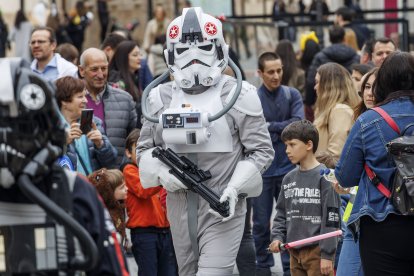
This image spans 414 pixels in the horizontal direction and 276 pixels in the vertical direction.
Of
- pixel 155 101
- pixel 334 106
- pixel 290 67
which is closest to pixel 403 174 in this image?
pixel 155 101

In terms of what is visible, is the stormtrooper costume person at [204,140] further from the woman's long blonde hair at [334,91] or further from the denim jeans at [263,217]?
the denim jeans at [263,217]

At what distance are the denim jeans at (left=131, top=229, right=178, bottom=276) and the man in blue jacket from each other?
152 centimetres

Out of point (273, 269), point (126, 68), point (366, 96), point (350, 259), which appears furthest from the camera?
point (126, 68)

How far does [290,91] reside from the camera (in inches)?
437

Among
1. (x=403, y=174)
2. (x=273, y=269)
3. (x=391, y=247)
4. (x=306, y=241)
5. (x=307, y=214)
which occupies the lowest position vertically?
(x=273, y=269)

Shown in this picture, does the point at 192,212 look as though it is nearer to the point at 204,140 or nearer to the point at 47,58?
the point at 204,140

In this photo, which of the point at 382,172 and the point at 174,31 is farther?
the point at 174,31

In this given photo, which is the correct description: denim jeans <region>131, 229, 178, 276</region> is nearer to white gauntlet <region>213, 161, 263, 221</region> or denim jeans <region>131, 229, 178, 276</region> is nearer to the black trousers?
white gauntlet <region>213, 161, 263, 221</region>

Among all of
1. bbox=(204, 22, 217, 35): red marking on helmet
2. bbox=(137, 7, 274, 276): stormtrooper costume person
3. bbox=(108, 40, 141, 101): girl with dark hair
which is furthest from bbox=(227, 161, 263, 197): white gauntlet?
bbox=(108, 40, 141, 101): girl with dark hair

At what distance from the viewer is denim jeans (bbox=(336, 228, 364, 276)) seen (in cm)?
736

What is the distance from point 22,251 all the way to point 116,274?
1.18 ft

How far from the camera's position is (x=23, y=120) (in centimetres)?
488

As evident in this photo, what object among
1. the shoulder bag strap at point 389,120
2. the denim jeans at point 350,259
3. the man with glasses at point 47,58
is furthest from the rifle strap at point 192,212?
the man with glasses at point 47,58

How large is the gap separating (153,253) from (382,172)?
2760 mm
